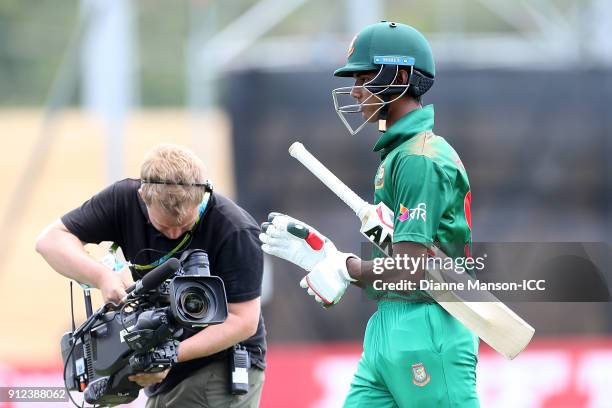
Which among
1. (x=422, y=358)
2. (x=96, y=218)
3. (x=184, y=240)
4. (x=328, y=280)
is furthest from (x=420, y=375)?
(x=96, y=218)

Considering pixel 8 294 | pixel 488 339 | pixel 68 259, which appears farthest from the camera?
pixel 8 294

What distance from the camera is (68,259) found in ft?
16.6

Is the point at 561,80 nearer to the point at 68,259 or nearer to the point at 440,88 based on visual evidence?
the point at 440,88

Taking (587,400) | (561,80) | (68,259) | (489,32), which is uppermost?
(489,32)

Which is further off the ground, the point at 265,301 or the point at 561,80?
the point at 561,80

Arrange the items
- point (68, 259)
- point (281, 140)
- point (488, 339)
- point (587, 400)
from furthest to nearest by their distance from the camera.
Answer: point (281, 140), point (587, 400), point (68, 259), point (488, 339)

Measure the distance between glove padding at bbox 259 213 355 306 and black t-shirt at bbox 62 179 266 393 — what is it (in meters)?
0.40

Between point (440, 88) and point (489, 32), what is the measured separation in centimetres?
1778

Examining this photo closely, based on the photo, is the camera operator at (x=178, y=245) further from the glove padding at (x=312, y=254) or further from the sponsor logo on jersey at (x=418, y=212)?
the sponsor logo on jersey at (x=418, y=212)

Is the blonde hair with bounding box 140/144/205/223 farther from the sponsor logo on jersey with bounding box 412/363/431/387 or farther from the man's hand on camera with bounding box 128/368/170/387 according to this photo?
the sponsor logo on jersey with bounding box 412/363/431/387

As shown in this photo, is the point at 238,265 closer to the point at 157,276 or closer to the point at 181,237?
the point at 181,237

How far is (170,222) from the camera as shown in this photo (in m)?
4.97

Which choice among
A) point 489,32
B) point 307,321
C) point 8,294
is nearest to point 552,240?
point 307,321

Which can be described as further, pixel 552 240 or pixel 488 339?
pixel 552 240
